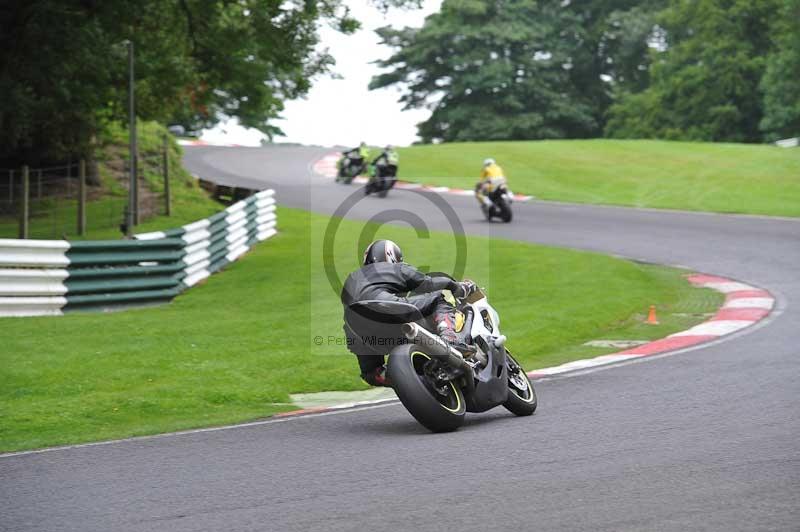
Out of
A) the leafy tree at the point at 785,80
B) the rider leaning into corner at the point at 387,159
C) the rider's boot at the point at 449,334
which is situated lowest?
the rider's boot at the point at 449,334

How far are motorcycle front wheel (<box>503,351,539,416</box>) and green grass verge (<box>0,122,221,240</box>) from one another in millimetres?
13233

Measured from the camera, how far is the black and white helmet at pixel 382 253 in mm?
8594

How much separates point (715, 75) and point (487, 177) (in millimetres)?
40242

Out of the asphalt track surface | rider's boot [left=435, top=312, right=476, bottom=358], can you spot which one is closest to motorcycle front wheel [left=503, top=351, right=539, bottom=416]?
the asphalt track surface

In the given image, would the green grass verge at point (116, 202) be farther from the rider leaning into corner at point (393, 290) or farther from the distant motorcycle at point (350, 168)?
the rider leaning into corner at point (393, 290)

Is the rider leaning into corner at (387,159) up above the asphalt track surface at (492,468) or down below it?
above

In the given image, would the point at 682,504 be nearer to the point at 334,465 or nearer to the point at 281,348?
the point at 334,465

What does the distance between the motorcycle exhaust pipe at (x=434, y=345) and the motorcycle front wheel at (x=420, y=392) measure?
0.06m

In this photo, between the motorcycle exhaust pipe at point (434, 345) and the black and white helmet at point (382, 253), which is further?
the black and white helmet at point (382, 253)

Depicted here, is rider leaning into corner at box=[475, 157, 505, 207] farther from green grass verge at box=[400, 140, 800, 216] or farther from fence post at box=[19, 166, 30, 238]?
fence post at box=[19, 166, 30, 238]

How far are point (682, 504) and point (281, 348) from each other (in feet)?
23.0

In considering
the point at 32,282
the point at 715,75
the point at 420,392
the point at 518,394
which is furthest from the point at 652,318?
the point at 715,75

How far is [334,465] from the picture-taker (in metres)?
7.13

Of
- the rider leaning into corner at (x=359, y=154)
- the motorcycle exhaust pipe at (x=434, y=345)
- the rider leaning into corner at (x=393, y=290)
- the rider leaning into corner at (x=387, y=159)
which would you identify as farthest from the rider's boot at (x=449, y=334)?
the rider leaning into corner at (x=359, y=154)
